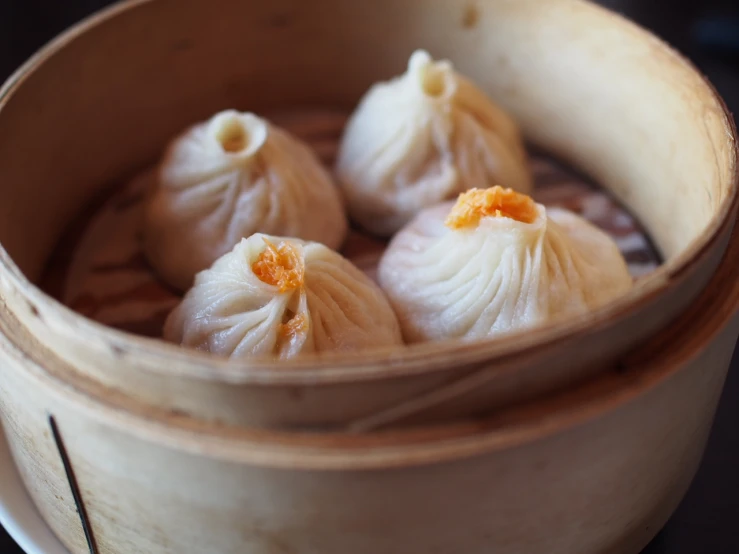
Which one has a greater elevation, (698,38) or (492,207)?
(492,207)

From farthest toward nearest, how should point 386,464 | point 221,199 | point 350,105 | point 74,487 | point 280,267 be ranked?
point 350,105
point 221,199
point 280,267
point 74,487
point 386,464

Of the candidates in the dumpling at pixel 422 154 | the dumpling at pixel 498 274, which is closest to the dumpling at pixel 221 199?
the dumpling at pixel 422 154

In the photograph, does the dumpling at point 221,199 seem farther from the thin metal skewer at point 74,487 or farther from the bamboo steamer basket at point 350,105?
the thin metal skewer at point 74,487

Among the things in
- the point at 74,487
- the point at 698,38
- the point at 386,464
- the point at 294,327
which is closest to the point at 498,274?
the point at 294,327

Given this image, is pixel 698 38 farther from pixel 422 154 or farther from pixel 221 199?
pixel 221 199

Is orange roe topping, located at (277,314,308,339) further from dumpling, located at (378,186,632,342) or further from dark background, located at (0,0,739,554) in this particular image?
dark background, located at (0,0,739,554)

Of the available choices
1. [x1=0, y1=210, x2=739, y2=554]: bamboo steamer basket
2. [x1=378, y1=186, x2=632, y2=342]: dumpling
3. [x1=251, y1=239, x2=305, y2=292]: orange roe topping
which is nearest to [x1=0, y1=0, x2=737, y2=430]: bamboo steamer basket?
[x1=0, y1=210, x2=739, y2=554]: bamboo steamer basket

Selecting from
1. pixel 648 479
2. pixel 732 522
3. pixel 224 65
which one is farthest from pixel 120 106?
pixel 732 522
